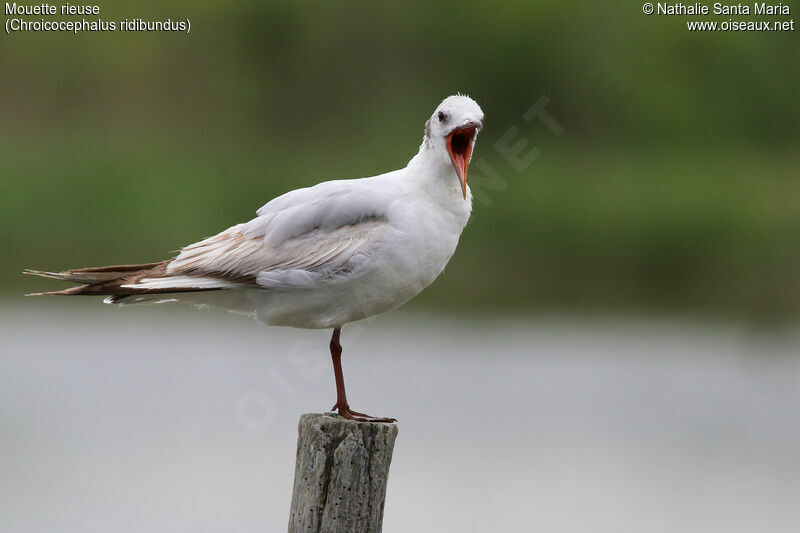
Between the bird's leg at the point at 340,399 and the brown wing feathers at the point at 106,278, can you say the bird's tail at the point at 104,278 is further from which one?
the bird's leg at the point at 340,399

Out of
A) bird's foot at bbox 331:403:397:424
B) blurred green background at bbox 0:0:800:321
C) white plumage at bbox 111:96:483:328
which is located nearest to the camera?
bird's foot at bbox 331:403:397:424

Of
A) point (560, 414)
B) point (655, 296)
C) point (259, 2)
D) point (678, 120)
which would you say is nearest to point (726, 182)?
point (678, 120)

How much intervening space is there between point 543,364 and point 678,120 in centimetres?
537

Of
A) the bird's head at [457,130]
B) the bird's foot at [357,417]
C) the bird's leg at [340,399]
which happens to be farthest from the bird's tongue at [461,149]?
the bird's foot at [357,417]

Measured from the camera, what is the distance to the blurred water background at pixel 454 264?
9.91 metres

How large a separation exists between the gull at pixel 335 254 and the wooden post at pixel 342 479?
0.33m

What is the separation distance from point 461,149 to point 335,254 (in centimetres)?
74

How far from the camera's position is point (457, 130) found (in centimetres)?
512

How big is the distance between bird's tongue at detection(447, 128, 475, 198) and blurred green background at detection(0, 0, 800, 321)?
764 cm

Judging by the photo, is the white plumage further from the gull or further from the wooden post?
the wooden post

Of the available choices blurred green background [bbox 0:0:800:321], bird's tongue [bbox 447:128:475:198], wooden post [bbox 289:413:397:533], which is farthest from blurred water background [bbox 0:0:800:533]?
wooden post [bbox 289:413:397:533]

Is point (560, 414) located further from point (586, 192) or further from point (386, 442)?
point (386, 442)

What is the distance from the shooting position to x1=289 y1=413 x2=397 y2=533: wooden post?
14.9ft

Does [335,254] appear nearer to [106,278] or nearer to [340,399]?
[340,399]
